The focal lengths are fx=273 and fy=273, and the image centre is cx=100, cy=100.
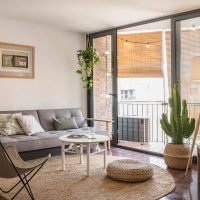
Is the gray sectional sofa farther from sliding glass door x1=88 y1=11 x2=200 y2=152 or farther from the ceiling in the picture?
the ceiling

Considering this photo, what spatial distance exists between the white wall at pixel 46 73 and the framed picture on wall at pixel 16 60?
0.30ft

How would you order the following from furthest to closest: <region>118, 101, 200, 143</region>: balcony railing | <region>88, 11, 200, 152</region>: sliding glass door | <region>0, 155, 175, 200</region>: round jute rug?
<region>118, 101, 200, 143</region>: balcony railing → <region>88, 11, 200, 152</region>: sliding glass door → <region>0, 155, 175, 200</region>: round jute rug

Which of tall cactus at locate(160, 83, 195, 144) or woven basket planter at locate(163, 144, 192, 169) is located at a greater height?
tall cactus at locate(160, 83, 195, 144)

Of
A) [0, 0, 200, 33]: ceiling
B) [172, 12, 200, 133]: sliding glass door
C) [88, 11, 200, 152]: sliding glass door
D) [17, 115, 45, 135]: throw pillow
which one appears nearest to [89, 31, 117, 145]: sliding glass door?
[88, 11, 200, 152]: sliding glass door

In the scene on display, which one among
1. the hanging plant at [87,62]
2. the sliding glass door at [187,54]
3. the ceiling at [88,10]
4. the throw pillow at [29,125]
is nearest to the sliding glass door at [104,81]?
the hanging plant at [87,62]

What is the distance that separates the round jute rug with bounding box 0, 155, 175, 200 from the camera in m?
2.84

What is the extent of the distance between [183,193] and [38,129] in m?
2.60

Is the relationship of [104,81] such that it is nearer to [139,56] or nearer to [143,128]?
[139,56]

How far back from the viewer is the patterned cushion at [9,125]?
428cm

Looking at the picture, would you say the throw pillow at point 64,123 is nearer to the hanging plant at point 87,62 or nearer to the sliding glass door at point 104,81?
the sliding glass door at point 104,81

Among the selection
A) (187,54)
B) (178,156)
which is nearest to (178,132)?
(178,156)

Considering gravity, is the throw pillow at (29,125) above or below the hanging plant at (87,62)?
below

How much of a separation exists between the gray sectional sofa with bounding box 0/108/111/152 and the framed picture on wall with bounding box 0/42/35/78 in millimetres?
741

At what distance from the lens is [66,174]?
3.60 m
